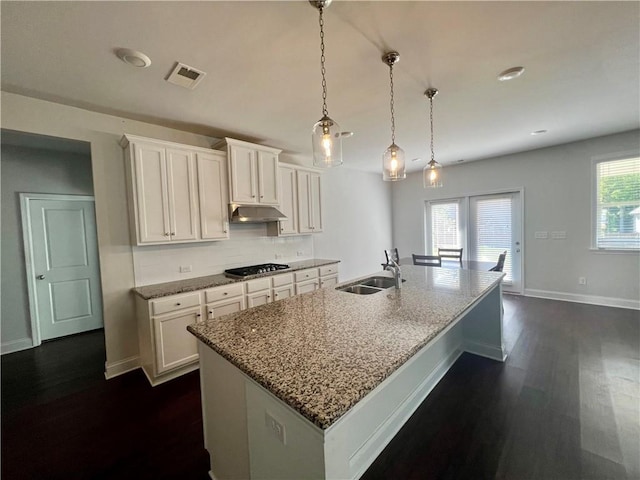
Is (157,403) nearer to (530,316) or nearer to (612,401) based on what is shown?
(612,401)

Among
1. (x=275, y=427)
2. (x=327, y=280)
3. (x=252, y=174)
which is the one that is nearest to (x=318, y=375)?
(x=275, y=427)

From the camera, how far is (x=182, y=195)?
9.35ft

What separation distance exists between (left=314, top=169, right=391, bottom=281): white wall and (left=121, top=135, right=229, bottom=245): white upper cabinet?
213 centimetres

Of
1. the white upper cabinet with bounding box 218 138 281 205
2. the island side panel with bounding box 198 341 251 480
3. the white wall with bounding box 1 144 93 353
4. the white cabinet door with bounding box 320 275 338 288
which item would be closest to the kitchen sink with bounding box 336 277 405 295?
the island side panel with bounding box 198 341 251 480

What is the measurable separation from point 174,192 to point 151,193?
213 mm

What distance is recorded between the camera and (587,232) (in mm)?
4309

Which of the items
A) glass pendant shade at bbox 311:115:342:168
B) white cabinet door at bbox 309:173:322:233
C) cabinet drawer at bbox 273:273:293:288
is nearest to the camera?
glass pendant shade at bbox 311:115:342:168

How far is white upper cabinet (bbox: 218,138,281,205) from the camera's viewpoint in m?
3.20

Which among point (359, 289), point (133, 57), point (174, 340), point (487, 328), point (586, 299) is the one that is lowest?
point (586, 299)

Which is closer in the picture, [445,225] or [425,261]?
[425,261]

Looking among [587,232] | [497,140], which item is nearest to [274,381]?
[497,140]

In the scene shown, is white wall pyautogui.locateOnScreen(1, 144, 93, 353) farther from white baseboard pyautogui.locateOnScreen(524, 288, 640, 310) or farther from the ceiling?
white baseboard pyautogui.locateOnScreen(524, 288, 640, 310)

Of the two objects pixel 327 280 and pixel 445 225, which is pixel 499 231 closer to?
pixel 445 225

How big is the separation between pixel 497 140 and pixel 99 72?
4886 mm
